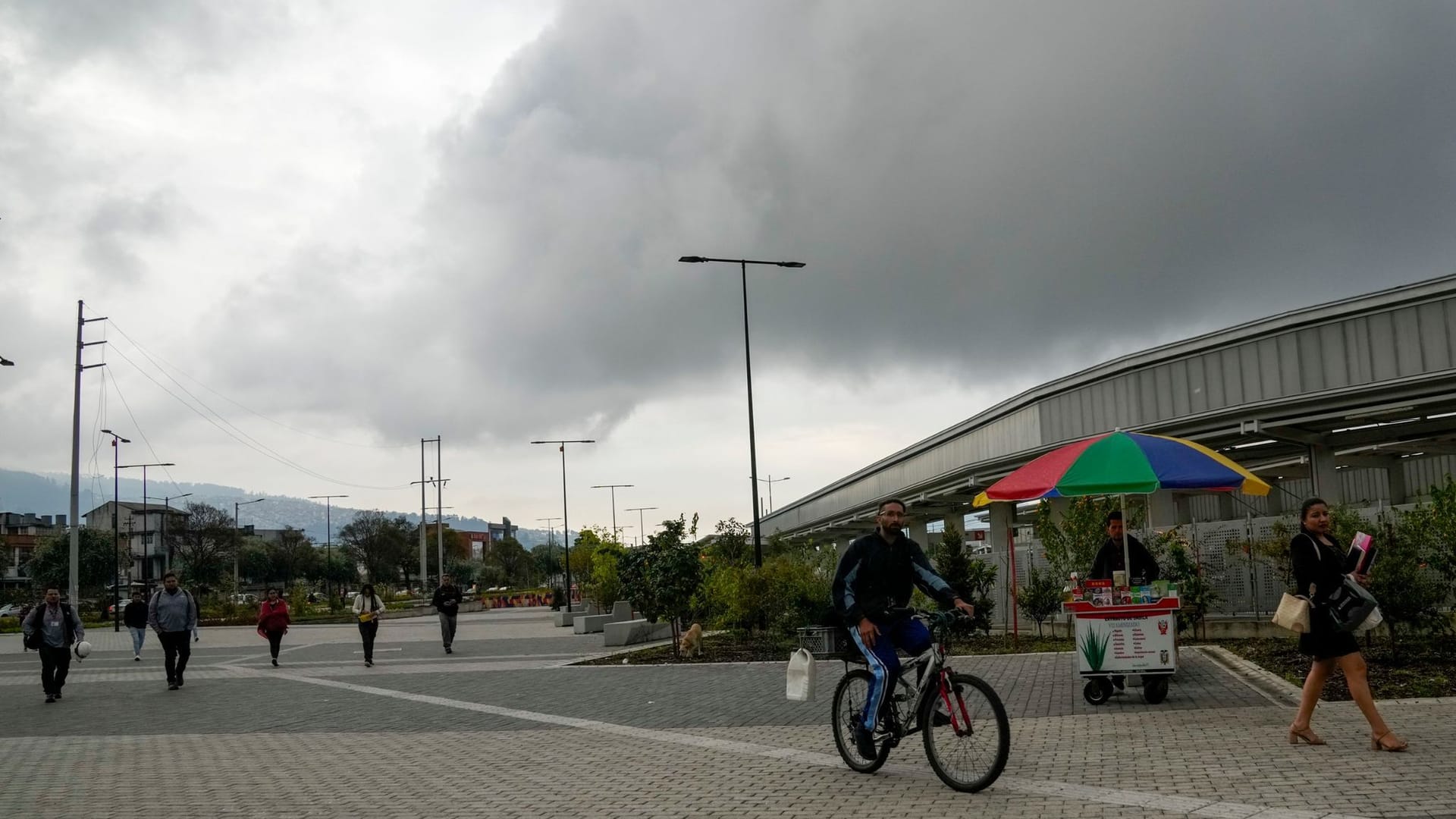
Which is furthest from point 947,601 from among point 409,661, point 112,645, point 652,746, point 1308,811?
point 112,645

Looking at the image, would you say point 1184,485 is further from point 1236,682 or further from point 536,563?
point 536,563

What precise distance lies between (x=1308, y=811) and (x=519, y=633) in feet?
106

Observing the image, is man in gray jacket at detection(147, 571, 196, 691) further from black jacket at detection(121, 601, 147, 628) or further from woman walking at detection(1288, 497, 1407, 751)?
woman walking at detection(1288, 497, 1407, 751)

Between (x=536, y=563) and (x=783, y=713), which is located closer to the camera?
(x=783, y=713)

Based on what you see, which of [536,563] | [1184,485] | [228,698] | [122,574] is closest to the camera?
[1184,485]

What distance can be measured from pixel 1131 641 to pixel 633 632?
17188 millimetres

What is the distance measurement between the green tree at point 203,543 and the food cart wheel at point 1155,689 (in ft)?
304

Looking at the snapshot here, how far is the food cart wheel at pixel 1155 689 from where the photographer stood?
38.2 ft

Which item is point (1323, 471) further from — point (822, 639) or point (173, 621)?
point (173, 621)

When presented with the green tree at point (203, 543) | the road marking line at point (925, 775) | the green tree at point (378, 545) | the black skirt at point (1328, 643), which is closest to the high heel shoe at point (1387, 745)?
the black skirt at point (1328, 643)

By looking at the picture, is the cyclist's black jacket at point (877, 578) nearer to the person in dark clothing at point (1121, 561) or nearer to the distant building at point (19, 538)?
the person in dark clothing at point (1121, 561)

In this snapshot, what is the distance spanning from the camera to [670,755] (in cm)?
1013

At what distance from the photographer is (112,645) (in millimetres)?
38000

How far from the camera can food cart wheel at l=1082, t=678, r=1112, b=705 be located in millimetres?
11906
